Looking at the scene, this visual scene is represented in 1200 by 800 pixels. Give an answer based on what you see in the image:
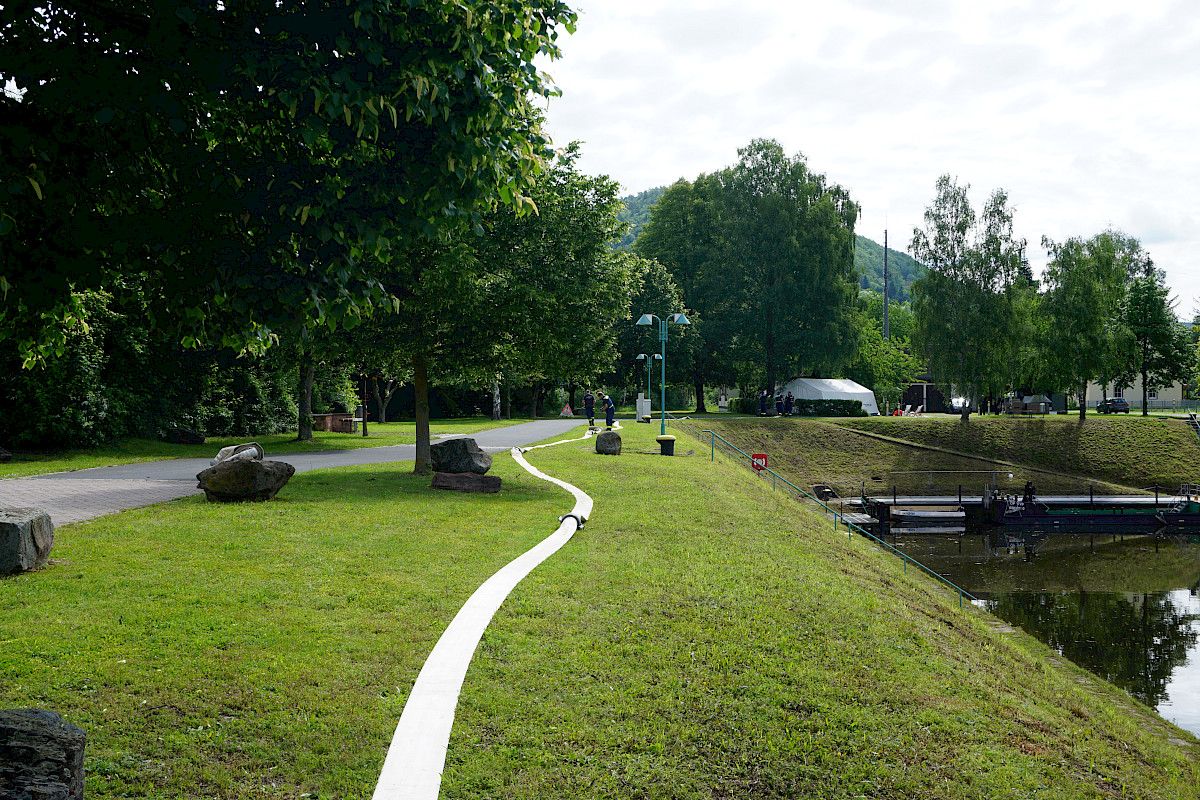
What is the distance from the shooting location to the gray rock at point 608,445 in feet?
79.5

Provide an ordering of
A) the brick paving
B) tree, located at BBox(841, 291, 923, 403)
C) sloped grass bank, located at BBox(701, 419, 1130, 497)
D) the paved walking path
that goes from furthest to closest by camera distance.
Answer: tree, located at BBox(841, 291, 923, 403), sloped grass bank, located at BBox(701, 419, 1130, 497), the paved walking path, the brick paving

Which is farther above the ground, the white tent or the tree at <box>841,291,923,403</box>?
the tree at <box>841,291,923,403</box>

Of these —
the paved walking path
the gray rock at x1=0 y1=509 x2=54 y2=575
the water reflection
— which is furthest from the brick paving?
the water reflection

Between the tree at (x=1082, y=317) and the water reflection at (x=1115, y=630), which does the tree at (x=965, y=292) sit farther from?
the water reflection at (x=1115, y=630)

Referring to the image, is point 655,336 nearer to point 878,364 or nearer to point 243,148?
point 878,364

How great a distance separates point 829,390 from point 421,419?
3972cm

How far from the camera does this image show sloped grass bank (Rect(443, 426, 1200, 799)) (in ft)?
16.4

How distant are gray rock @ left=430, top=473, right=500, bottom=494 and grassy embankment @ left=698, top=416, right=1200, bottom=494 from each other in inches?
1044

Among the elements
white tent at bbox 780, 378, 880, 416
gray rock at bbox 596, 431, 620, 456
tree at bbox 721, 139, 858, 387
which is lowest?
gray rock at bbox 596, 431, 620, 456

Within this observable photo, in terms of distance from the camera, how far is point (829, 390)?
5406cm

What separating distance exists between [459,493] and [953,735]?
10926mm

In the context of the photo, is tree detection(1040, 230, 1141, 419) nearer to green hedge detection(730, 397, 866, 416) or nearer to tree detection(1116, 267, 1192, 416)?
tree detection(1116, 267, 1192, 416)

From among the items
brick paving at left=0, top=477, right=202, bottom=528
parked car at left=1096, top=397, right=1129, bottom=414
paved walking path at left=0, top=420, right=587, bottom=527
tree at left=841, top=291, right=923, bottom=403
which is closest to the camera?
brick paving at left=0, top=477, right=202, bottom=528

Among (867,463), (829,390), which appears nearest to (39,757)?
(867,463)
